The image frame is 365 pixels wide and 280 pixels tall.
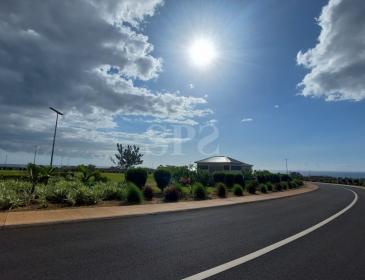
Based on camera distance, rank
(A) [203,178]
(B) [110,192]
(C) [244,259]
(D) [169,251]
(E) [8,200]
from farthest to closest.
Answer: (A) [203,178] → (B) [110,192] → (E) [8,200] → (D) [169,251] → (C) [244,259]

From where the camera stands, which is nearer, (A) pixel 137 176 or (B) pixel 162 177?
(A) pixel 137 176

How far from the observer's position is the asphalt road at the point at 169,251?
16.1 ft

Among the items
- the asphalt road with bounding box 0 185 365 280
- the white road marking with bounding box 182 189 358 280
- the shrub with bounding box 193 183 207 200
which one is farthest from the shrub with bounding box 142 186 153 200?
the white road marking with bounding box 182 189 358 280

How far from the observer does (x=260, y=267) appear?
5.37 metres

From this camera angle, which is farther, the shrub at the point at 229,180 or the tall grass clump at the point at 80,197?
the shrub at the point at 229,180

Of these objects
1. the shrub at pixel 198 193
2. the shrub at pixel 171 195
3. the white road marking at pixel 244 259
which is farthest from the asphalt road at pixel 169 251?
the shrub at pixel 198 193

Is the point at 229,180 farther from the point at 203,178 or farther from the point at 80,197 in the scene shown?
the point at 80,197

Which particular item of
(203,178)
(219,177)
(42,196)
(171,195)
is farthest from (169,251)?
(219,177)

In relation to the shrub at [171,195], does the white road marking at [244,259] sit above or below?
below

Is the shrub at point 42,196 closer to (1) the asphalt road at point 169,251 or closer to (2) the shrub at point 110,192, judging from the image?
(2) the shrub at point 110,192

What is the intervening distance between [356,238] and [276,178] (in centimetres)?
3395

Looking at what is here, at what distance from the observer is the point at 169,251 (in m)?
6.21

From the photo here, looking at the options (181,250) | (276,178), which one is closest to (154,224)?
(181,250)

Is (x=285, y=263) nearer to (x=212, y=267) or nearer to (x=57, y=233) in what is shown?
(x=212, y=267)
